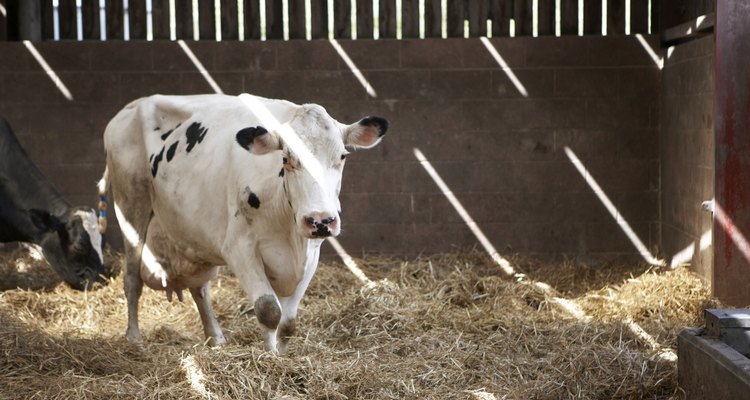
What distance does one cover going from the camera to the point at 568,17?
892 cm

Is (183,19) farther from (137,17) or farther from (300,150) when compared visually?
(300,150)

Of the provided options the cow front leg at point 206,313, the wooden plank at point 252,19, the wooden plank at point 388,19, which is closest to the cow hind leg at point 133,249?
the cow front leg at point 206,313

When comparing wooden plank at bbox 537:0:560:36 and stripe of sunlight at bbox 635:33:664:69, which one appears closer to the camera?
stripe of sunlight at bbox 635:33:664:69

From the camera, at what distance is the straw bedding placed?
183 inches

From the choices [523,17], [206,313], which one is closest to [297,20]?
[523,17]

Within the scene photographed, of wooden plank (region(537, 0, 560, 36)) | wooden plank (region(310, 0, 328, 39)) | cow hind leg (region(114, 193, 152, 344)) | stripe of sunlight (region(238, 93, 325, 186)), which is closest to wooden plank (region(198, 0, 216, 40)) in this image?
wooden plank (region(310, 0, 328, 39))

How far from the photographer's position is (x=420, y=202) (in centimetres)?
885

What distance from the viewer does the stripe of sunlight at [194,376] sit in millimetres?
4427

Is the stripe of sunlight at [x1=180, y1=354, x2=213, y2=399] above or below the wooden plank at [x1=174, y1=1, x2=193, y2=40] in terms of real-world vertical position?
below

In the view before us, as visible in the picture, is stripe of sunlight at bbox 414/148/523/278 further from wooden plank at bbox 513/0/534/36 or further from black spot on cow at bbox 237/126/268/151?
black spot on cow at bbox 237/126/268/151

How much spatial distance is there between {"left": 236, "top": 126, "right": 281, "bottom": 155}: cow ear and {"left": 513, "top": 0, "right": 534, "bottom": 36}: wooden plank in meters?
4.37

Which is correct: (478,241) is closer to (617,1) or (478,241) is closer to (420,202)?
(420,202)

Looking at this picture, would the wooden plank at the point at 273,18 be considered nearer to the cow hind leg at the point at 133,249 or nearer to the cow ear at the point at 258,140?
the cow hind leg at the point at 133,249

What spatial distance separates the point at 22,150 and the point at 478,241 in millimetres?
3621
